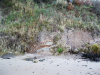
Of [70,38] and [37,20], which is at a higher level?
[37,20]

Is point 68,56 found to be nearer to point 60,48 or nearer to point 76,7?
point 60,48

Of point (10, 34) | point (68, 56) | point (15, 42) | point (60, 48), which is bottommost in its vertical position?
point (68, 56)

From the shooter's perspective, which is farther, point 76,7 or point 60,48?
point 76,7

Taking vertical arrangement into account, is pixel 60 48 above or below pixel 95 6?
below

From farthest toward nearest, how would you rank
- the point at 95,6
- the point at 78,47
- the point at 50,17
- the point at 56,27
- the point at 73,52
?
the point at 95,6, the point at 50,17, the point at 56,27, the point at 78,47, the point at 73,52

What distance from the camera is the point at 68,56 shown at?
510 cm

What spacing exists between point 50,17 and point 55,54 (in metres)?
2.83

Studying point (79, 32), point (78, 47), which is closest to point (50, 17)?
point (79, 32)

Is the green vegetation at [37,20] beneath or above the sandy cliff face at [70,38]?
above

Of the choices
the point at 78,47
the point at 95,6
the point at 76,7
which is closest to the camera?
the point at 78,47

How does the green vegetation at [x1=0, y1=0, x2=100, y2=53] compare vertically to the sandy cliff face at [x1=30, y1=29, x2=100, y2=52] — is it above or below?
above

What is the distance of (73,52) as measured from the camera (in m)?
5.47

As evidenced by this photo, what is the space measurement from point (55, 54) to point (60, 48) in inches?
20.2

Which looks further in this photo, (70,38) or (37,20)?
(37,20)
